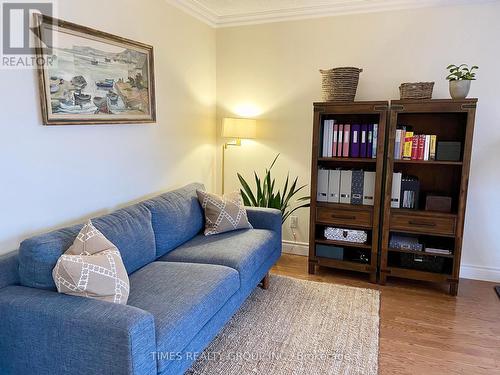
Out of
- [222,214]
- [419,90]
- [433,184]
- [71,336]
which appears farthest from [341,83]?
[71,336]

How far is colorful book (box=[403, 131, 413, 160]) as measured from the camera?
3.01 m

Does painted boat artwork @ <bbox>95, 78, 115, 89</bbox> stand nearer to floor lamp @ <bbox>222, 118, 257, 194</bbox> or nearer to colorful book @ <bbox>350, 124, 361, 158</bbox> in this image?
floor lamp @ <bbox>222, 118, 257, 194</bbox>

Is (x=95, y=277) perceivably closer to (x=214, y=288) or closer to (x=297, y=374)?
(x=214, y=288)

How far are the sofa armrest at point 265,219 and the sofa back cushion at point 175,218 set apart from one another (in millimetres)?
436

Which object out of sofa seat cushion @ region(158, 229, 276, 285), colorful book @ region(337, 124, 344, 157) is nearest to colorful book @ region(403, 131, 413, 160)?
colorful book @ region(337, 124, 344, 157)

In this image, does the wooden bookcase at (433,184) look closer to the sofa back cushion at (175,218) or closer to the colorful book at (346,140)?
the colorful book at (346,140)

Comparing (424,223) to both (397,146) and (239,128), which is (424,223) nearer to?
(397,146)

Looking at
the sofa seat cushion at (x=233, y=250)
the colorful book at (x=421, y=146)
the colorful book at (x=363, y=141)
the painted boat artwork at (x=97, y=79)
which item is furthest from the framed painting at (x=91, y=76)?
the colorful book at (x=421, y=146)

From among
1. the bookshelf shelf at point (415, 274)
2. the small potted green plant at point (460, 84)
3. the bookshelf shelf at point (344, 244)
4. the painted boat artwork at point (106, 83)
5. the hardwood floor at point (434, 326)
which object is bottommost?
the hardwood floor at point (434, 326)

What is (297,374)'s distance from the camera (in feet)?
6.61

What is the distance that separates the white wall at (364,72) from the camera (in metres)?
3.11

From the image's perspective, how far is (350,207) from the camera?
321 centimetres

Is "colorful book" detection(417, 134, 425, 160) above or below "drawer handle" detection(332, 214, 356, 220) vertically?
above

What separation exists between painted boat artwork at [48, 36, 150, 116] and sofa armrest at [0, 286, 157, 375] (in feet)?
3.62
